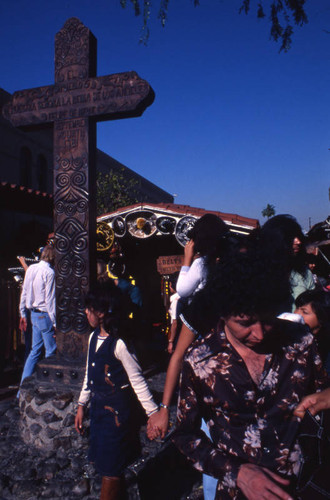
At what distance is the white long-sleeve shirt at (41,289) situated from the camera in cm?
544

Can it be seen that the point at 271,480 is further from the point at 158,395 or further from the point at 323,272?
the point at 323,272

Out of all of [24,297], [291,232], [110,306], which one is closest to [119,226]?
[24,297]

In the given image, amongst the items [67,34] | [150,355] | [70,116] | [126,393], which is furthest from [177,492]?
[150,355]

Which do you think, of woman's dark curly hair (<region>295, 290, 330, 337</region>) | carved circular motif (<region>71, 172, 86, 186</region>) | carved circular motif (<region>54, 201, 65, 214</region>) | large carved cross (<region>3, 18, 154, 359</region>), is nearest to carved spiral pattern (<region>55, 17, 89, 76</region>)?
large carved cross (<region>3, 18, 154, 359</region>)

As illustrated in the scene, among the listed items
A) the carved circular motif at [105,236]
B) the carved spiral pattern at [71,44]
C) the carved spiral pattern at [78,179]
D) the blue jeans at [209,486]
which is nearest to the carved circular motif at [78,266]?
the carved spiral pattern at [78,179]

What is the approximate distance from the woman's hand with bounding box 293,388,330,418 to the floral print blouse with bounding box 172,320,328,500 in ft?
0.09

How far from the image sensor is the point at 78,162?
4336 mm

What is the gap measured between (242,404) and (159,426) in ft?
2.80

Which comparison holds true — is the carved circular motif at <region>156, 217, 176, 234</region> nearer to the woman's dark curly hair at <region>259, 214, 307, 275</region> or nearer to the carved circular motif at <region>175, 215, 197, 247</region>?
the carved circular motif at <region>175, 215, 197, 247</region>

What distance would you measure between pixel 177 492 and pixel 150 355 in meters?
5.50

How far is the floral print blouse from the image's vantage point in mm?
1522

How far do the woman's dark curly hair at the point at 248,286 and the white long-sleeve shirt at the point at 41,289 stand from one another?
415 centimetres

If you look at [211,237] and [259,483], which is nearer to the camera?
[259,483]

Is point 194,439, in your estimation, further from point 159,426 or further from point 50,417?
point 50,417
